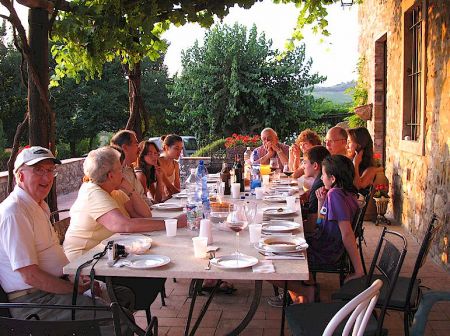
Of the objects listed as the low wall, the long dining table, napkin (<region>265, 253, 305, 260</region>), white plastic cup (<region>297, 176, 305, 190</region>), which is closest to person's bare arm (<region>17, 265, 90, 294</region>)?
the long dining table

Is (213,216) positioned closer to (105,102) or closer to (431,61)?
(431,61)

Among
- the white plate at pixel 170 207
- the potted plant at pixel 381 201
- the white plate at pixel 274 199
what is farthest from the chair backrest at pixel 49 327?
the potted plant at pixel 381 201

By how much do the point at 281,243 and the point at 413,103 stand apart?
4.37 m

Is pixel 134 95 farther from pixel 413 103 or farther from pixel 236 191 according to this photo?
pixel 413 103

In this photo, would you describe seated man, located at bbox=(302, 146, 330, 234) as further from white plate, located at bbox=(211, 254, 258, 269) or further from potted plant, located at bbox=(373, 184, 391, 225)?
potted plant, located at bbox=(373, 184, 391, 225)

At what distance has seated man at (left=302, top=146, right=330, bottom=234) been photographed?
4.36 metres

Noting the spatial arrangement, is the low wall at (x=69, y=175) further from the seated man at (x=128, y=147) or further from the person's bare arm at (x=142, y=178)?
the seated man at (x=128, y=147)

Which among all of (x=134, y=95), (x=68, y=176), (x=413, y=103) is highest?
(x=134, y=95)

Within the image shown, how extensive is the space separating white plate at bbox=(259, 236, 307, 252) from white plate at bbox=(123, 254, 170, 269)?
52 cm

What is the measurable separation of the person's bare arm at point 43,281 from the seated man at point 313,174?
239cm

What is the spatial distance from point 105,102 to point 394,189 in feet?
60.0

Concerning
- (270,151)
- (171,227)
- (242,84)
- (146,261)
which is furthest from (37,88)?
(242,84)

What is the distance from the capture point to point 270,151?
7.07m

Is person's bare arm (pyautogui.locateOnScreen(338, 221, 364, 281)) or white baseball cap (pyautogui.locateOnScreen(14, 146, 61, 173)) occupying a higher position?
white baseball cap (pyautogui.locateOnScreen(14, 146, 61, 173))
